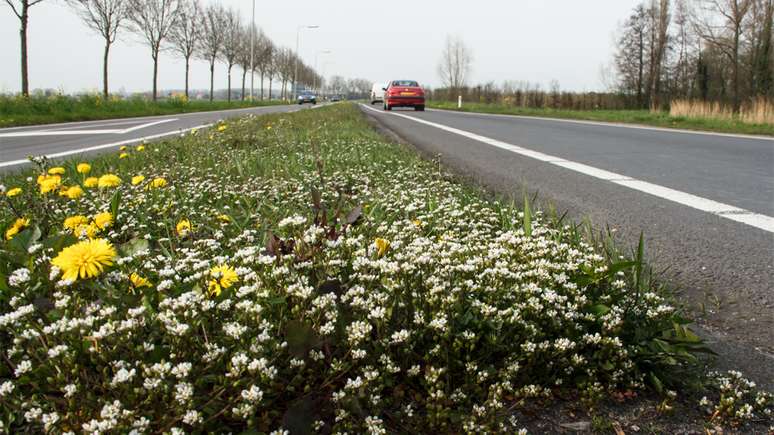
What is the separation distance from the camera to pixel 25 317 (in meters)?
1.30

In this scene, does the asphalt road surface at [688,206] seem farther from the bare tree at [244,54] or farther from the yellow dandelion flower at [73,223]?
the bare tree at [244,54]

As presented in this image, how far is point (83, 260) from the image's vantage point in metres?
1.50

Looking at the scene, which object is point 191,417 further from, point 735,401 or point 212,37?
point 212,37

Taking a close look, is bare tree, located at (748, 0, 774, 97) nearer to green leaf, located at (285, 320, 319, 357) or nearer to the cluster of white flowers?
the cluster of white flowers

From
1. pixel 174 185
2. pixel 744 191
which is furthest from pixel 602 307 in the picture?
pixel 744 191

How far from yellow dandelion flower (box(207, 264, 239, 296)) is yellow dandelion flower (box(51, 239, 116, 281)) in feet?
0.91

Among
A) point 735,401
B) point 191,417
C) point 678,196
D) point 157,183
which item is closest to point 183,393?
point 191,417

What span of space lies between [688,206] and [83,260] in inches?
153

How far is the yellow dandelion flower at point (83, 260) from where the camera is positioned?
1.47 metres

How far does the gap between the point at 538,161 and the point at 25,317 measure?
20.2ft

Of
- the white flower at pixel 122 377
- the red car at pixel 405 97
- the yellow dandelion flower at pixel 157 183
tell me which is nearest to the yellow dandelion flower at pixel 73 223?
the yellow dandelion flower at pixel 157 183

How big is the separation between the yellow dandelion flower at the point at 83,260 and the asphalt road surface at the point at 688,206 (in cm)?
192

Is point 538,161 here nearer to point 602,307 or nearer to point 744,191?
point 744,191

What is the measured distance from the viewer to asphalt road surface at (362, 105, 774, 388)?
6.97 ft
